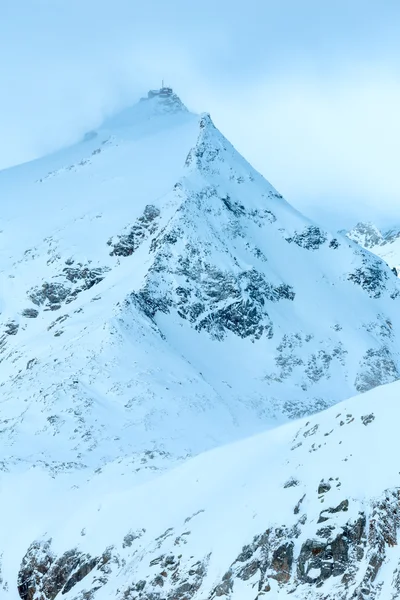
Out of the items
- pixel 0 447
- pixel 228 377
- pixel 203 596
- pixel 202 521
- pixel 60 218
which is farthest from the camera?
pixel 60 218

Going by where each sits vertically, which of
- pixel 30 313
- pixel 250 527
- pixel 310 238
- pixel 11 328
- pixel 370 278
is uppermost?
pixel 30 313

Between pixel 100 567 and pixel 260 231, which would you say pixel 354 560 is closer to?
pixel 100 567

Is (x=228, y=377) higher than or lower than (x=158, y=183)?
lower

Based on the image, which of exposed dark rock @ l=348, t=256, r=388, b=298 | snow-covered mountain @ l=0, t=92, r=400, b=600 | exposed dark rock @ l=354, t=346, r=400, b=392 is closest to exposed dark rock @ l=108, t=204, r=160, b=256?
snow-covered mountain @ l=0, t=92, r=400, b=600

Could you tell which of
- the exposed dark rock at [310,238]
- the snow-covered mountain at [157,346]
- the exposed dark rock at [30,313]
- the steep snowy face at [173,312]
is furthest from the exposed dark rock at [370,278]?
the exposed dark rock at [30,313]

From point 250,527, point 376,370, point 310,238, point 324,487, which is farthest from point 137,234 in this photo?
point 324,487

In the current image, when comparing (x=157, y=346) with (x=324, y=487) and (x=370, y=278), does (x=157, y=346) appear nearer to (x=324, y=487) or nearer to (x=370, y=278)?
(x=370, y=278)

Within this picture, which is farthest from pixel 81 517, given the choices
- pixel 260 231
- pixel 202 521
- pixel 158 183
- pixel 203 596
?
pixel 158 183
